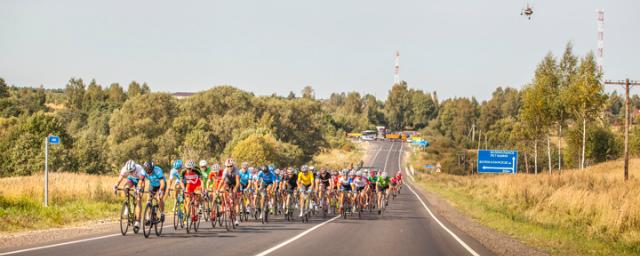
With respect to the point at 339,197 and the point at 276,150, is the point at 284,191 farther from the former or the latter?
the point at 276,150

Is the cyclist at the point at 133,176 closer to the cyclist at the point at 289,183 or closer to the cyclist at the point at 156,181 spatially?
the cyclist at the point at 156,181

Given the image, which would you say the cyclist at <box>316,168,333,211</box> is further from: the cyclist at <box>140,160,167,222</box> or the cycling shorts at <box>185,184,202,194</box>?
the cyclist at <box>140,160,167,222</box>

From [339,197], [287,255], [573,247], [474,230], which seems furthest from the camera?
[339,197]

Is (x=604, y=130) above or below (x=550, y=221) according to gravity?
above

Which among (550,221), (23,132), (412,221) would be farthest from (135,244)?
(23,132)

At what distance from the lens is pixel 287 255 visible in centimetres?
1358

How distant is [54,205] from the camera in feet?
83.6

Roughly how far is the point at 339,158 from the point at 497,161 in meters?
64.6

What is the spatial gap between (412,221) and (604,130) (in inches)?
3062

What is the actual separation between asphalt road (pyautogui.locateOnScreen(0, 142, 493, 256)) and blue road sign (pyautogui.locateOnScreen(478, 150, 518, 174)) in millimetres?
37684

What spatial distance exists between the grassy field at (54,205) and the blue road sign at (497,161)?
3745 cm

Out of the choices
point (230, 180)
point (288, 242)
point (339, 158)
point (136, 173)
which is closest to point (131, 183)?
point (136, 173)

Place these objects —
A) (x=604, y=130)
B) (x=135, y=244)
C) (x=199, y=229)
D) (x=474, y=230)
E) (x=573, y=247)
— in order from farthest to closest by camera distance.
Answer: (x=604, y=130), (x=474, y=230), (x=199, y=229), (x=573, y=247), (x=135, y=244)

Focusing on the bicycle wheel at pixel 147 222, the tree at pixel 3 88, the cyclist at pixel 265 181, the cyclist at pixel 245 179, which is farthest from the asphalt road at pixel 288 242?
the tree at pixel 3 88
